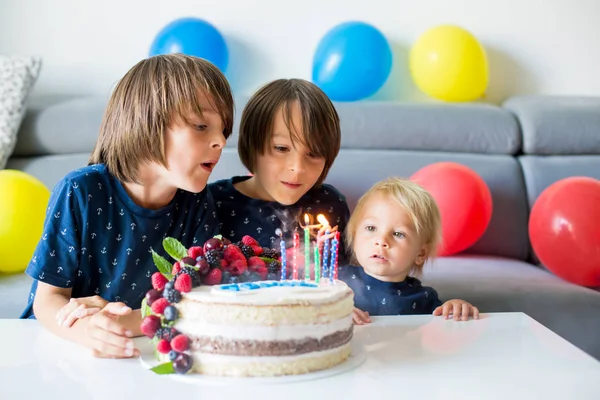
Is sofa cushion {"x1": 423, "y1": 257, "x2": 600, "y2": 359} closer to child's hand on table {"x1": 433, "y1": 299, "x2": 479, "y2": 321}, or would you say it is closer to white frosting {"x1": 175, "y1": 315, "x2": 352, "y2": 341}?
child's hand on table {"x1": 433, "y1": 299, "x2": 479, "y2": 321}

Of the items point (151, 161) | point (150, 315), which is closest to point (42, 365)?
point (150, 315)

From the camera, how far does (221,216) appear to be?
1993 millimetres

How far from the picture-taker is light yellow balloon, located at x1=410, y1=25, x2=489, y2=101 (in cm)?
321

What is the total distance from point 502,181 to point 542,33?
110cm

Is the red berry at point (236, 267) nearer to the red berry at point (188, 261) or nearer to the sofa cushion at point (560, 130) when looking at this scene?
the red berry at point (188, 261)

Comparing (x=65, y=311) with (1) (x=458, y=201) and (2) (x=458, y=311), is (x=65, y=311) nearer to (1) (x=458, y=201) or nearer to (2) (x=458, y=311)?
(2) (x=458, y=311)

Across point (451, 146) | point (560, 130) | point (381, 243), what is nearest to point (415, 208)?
point (381, 243)

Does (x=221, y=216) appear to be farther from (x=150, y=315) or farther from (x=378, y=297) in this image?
(x=150, y=315)

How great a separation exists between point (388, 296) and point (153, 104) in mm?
740

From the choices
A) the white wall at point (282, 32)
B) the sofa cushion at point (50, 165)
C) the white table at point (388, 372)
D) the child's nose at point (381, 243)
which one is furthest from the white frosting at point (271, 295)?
the white wall at point (282, 32)

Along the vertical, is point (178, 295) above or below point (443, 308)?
above

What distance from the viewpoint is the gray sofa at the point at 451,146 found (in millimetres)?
2873

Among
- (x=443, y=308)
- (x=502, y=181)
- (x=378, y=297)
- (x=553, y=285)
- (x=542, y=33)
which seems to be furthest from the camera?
(x=542, y=33)

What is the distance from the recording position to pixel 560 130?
301 cm
